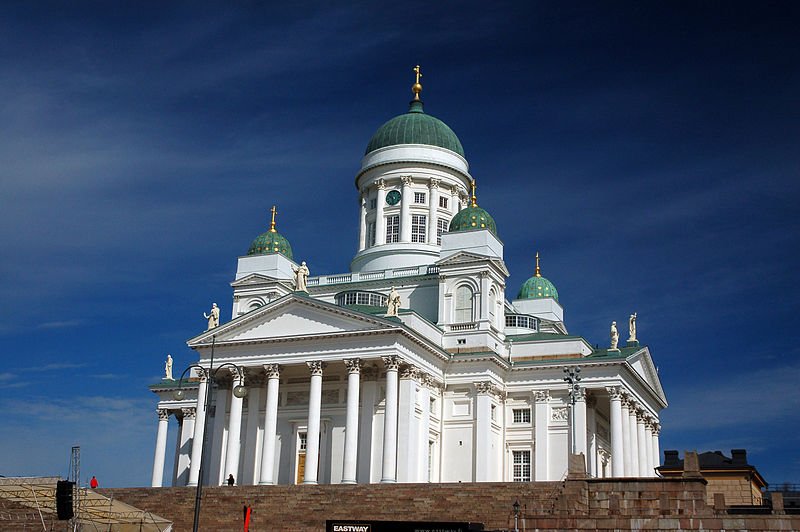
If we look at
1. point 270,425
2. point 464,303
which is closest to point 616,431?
point 464,303

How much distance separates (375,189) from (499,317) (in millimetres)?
14240

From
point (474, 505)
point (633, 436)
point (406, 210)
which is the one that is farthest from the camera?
point (406, 210)

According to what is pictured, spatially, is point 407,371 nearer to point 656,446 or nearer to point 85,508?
point 85,508

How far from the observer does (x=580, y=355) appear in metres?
57.8

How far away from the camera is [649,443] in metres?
63.8

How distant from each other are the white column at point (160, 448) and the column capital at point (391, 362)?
20.3 m

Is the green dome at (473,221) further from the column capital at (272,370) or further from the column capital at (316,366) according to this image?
the column capital at (272,370)

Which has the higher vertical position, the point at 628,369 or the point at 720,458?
the point at 628,369

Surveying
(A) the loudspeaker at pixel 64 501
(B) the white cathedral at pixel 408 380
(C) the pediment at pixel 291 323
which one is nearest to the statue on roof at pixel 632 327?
(B) the white cathedral at pixel 408 380

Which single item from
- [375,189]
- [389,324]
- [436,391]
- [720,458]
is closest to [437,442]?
[436,391]

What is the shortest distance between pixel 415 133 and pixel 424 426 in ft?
76.1

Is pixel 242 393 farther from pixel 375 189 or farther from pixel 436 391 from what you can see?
pixel 375 189

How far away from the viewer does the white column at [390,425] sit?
4856 centimetres

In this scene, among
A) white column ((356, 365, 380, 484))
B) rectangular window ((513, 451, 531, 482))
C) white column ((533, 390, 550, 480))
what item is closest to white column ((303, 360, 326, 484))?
white column ((356, 365, 380, 484))
